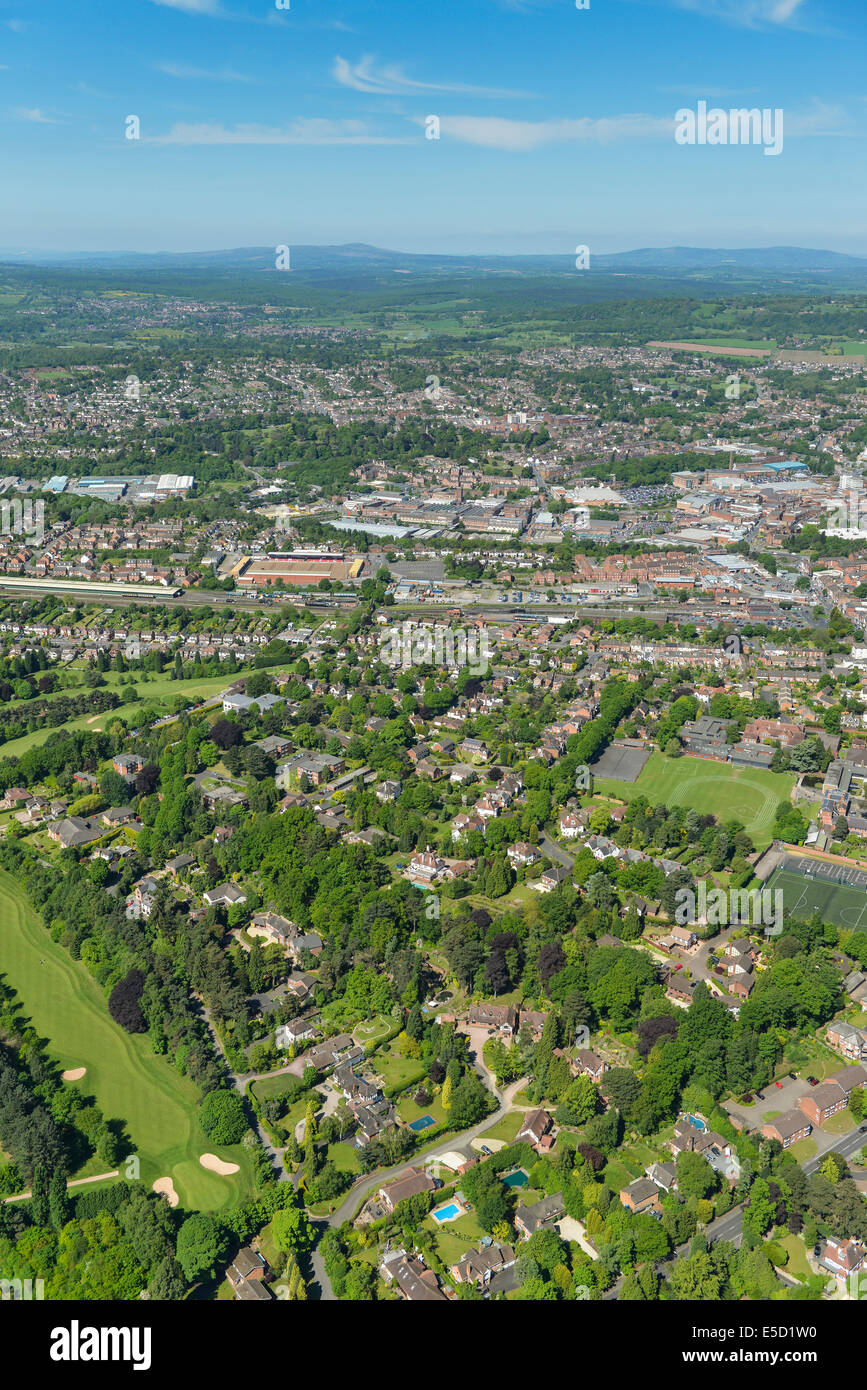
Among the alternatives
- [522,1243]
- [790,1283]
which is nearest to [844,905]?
[790,1283]

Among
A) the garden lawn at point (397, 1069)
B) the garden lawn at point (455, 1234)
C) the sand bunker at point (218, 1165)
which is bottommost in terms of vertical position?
the garden lawn at point (455, 1234)

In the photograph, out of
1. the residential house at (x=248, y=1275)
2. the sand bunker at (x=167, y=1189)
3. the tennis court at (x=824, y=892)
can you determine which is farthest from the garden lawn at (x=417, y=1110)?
the tennis court at (x=824, y=892)

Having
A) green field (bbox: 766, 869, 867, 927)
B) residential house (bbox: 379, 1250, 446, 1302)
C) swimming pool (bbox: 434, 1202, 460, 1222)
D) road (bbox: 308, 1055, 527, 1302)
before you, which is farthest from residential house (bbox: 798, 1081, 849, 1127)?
residential house (bbox: 379, 1250, 446, 1302)

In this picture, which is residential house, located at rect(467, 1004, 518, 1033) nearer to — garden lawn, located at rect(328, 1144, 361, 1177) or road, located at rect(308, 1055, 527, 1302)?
road, located at rect(308, 1055, 527, 1302)

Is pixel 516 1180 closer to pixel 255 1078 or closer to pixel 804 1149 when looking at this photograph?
pixel 804 1149

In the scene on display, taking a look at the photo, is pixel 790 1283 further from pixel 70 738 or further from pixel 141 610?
pixel 141 610

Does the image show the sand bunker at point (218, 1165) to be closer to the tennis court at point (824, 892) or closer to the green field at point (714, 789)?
the tennis court at point (824, 892)

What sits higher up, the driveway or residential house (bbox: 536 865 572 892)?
residential house (bbox: 536 865 572 892)
